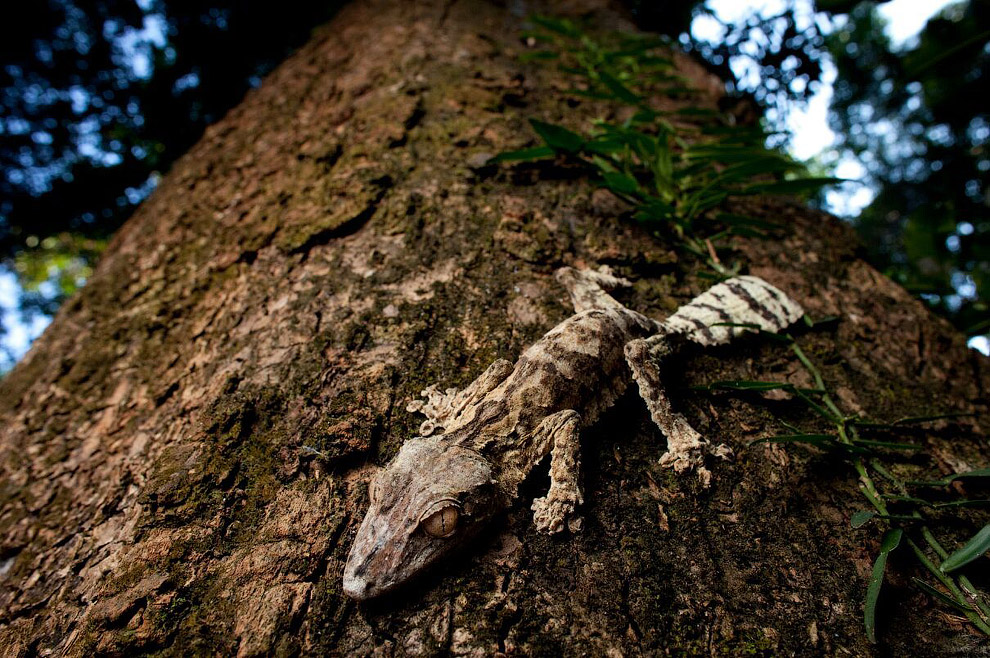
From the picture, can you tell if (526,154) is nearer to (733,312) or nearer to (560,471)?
(733,312)


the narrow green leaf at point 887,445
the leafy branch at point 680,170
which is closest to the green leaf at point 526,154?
the leafy branch at point 680,170

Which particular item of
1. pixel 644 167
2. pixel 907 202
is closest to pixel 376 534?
pixel 644 167

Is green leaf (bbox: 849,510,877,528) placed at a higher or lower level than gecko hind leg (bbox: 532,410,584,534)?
lower

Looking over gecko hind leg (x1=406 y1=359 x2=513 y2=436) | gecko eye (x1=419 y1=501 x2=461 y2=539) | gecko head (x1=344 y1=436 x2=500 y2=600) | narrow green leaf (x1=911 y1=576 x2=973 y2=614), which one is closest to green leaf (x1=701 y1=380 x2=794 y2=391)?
narrow green leaf (x1=911 y1=576 x2=973 y2=614)

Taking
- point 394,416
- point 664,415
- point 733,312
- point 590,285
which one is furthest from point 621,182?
point 394,416

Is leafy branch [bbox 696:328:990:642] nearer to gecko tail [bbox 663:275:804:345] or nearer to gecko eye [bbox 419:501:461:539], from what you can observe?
gecko tail [bbox 663:275:804:345]
